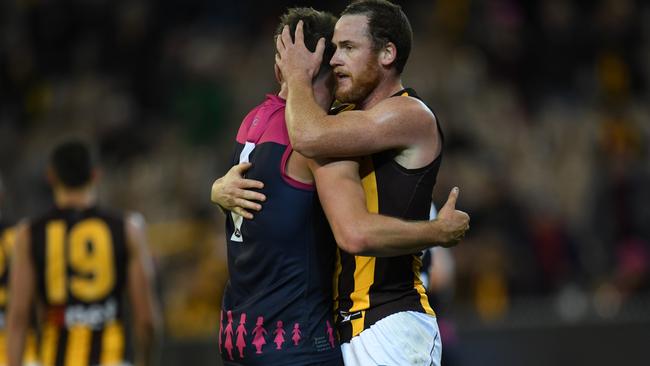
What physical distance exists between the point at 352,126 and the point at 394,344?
859 mm

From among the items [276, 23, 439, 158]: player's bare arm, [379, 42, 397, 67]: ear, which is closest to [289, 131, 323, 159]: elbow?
[276, 23, 439, 158]: player's bare arm

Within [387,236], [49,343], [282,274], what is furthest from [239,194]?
[49,343]

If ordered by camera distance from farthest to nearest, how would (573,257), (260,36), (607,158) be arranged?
(260,36), (607,158), (573,257)

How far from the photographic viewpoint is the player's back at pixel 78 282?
638 centimetres

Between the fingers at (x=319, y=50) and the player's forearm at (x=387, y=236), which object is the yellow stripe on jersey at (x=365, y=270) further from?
the fingers at (x=319, y=50)

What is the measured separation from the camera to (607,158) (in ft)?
40.8

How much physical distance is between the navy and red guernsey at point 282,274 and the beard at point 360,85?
0.82 feet

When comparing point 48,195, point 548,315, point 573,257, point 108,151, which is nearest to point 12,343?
point 548,315

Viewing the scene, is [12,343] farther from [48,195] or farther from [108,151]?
[108,151]

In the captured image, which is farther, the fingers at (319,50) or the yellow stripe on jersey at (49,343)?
the yellow stripe on jersey at (49,343)

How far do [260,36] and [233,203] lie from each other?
11.1 m

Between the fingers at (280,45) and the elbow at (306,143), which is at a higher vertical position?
the fingers at (280,45)

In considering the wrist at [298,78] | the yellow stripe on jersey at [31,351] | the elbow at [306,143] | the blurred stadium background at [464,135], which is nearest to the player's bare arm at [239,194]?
the elbow at [306,143]

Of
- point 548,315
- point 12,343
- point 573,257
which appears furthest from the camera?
point 573,257
